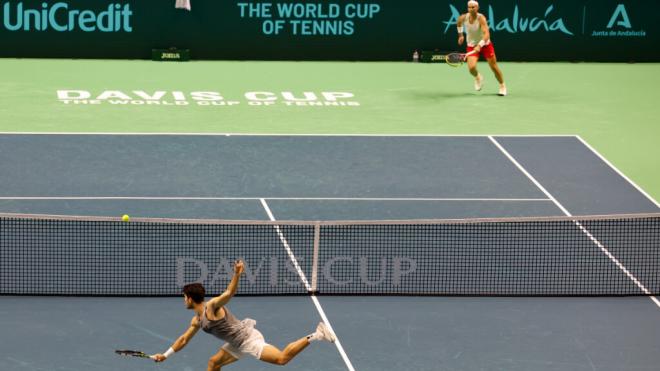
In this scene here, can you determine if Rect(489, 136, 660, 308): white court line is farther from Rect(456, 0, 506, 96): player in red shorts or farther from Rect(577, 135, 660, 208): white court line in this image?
Rect(456, 0, 506, 96): player in red shorts

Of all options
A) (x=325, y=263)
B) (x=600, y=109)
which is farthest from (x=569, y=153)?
(x=325, y=263)

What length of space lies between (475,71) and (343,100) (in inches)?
107

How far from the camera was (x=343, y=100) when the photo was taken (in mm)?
27422

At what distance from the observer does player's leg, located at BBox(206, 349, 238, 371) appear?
12.7 metres

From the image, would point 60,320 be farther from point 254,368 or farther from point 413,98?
point 413,98

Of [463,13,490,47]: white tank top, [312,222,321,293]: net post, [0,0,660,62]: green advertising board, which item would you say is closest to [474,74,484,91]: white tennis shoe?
[463,13,490,47]: white tank top

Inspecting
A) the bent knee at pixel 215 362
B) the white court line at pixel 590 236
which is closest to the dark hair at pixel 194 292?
the bent knee at pixel 215 362

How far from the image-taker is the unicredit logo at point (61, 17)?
98.5ft

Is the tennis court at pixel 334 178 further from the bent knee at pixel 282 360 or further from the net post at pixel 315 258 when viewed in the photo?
the bent knee at pixel 282 360

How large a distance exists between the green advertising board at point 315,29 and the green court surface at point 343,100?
359 mm

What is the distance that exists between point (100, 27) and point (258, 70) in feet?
11.9

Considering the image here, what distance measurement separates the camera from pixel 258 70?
99.2 ft

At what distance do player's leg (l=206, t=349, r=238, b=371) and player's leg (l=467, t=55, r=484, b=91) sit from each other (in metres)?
15.6

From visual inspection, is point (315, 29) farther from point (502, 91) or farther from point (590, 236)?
point (590, 236)
